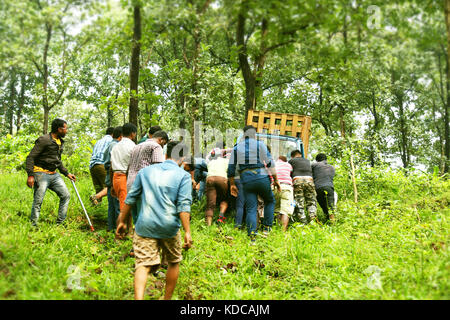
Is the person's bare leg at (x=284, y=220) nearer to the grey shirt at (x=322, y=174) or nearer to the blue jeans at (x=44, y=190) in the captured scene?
the grey shirt at (x=322, y=174)

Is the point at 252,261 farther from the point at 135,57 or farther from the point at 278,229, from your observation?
the point at 135,57

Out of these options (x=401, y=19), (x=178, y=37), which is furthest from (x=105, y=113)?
(x=401, y=19)

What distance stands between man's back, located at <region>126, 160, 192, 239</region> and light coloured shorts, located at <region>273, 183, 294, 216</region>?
3.71 meters

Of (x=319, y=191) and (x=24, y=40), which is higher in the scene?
(x=24, y=40)

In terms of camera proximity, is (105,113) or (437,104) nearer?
(437,104)

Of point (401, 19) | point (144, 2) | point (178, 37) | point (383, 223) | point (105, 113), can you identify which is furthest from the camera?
point (105, 113)

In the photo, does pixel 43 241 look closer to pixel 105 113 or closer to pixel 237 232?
pixel 237 232

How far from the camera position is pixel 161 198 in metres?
3.28

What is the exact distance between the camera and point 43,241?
4.77 metres

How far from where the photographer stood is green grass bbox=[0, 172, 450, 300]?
3336 millimetres

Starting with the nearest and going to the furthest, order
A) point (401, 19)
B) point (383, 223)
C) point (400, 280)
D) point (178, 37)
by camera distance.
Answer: point (400, 280) → point (401, 19) → point (383, 223) → point (178, 37)

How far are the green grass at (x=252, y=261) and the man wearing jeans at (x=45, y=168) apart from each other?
0.37 metres

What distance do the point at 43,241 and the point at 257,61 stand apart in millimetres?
6786

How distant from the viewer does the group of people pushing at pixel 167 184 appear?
130 inches
